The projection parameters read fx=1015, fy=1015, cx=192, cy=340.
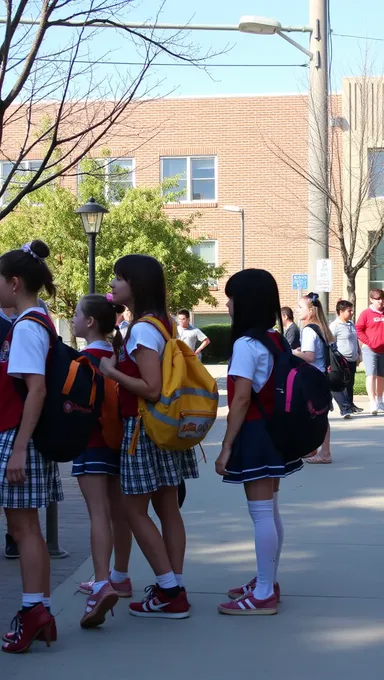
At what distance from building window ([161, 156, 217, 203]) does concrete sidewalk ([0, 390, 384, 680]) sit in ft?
91.4

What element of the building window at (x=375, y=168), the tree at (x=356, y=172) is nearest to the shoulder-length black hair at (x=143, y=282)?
the tree at (x=356, y=172)

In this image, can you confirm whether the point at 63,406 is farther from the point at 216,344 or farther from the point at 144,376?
the point at 216,344

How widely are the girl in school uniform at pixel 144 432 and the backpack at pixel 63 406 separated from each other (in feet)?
1.02

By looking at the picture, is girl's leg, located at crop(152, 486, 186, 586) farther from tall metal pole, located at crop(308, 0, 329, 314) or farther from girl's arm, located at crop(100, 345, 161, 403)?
tall metal pole, located at crop(308, 0, 329, 314)

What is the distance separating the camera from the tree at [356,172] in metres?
22.3

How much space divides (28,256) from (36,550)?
132 cm

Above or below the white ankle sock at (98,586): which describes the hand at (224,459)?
above

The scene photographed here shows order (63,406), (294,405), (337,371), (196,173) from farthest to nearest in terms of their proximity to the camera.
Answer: (196,173), (337,371), (294,405), (63,406)

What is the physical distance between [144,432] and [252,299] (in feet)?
2.81

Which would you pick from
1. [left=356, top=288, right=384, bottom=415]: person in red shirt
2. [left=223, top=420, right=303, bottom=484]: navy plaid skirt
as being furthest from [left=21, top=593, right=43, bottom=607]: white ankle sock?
[left=356, top=288, right=384, bottom=415]: person in red shirt

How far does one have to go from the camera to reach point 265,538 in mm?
5020

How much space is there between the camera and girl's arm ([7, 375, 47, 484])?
4293mm

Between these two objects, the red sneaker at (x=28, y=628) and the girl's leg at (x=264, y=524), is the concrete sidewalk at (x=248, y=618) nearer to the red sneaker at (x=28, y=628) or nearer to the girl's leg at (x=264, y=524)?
the red sneaker at (x=28, y=628)

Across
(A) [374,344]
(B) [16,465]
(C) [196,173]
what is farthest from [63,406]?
(C) [196,173]
